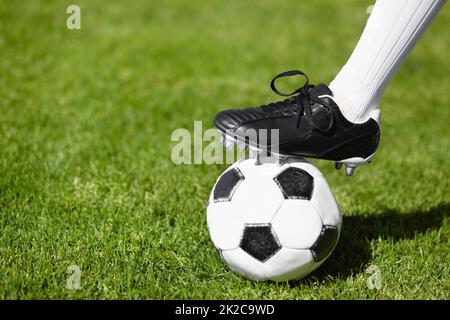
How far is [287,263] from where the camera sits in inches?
116

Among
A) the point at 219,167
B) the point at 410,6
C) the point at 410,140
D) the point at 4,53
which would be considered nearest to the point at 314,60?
the point at 410,140

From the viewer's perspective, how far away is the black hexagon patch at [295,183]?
9.91 ft

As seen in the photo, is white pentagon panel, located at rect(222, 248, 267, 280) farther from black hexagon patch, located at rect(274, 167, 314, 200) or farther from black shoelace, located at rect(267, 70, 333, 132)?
black shoelace, located at rect(267, 70, 333, 132)

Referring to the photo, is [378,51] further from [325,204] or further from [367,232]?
[367,232]

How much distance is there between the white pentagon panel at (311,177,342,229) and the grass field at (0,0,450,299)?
1.09 ft

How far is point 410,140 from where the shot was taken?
5355 mm

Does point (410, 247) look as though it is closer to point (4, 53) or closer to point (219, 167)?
point (219, 167)

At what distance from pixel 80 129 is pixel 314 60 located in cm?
312

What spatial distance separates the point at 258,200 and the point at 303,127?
0.45 metres

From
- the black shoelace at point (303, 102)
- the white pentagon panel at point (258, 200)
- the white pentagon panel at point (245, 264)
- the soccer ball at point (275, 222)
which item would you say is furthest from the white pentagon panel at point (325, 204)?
the white pentagon panel at point (245, 264)

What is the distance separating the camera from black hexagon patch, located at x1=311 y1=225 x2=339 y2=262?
117 inches

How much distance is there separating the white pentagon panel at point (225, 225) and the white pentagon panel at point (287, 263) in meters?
0.20

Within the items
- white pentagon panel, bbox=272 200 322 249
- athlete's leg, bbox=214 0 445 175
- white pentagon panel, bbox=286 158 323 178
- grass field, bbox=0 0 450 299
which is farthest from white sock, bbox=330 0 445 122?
grass field, bbox=0 0 450 299

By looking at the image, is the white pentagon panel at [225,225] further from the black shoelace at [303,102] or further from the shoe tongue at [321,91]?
the shoe tongue at [321,91]
